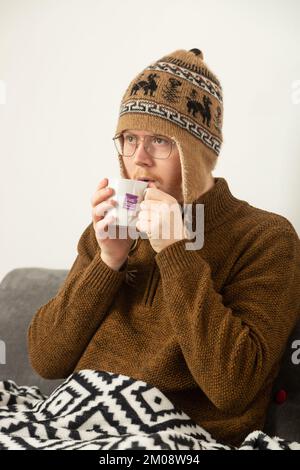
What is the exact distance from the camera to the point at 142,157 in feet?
4.03

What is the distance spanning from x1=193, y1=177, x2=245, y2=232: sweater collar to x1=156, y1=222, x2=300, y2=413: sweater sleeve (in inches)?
4.3

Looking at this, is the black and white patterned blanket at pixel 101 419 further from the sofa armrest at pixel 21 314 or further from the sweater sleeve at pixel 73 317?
the sofa armrest at pixel 21 314

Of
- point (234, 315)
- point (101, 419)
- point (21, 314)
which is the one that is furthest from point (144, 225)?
point (21, 314)

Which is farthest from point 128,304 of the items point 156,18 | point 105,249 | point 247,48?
point 156,18

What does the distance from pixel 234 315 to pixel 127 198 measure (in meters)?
0.30

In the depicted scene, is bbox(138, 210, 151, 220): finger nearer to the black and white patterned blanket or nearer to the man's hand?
the man's hand

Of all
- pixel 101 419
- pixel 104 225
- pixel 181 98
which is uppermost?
pixel 181 98

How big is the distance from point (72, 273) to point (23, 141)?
711 millimetres

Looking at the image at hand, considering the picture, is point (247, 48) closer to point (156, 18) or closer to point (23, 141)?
point (156, 18)

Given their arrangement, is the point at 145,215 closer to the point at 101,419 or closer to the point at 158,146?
the point at 158,146

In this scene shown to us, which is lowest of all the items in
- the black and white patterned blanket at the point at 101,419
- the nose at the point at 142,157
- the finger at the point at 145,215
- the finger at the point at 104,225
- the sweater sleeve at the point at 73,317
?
the black and white patterned blanket at the point at 101,419

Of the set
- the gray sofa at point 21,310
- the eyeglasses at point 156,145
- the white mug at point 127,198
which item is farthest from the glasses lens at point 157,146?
the gray sofa at point 21,310

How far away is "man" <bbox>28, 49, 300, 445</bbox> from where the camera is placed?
3.59 ft

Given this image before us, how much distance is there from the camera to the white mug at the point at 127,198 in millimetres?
1133
